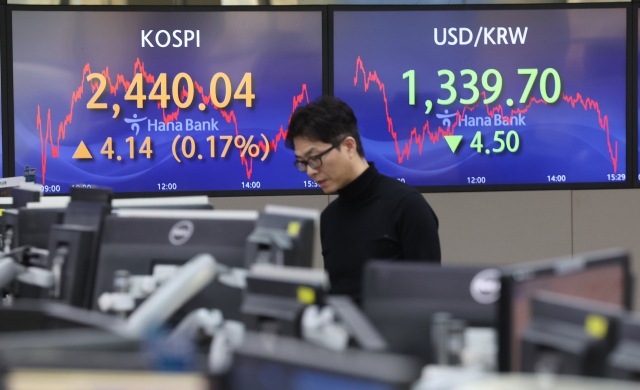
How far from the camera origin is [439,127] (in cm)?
453

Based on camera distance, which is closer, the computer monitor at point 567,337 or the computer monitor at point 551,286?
the computer monitor at point 567,337

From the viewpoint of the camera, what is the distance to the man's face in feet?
8.41

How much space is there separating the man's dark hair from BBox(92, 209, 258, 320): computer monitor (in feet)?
1.89

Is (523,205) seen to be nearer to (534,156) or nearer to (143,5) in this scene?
(534,156)

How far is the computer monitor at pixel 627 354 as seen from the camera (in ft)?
3.67

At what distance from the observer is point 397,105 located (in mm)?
4508

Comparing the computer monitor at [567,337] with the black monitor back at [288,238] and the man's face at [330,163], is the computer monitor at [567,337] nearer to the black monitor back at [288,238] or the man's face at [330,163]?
the black monitor back at [288,238]

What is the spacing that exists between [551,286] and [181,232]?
0.98 m

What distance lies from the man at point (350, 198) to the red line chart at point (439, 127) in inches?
74.4

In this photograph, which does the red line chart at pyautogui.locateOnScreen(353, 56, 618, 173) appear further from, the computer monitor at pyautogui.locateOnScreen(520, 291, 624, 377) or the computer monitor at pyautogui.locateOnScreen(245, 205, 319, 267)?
the computer monitor at pyautogui.locateOnScreen(520, 291, 624, 377)

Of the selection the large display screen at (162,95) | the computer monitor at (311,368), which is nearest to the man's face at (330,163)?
the computer monitor at (311,368)

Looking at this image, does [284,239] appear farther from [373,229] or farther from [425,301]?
[373,229]

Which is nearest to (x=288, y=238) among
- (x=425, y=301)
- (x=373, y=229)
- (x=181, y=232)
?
(x=181, y=232)

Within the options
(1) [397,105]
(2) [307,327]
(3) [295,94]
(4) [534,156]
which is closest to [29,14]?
(3) [295,94]
